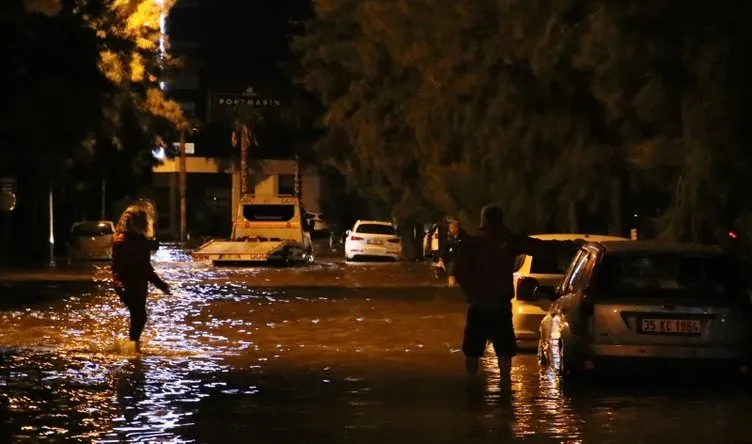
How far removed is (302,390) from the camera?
48.8ft

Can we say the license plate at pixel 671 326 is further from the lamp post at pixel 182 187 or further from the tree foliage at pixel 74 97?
the lamp post at pixel 182 187

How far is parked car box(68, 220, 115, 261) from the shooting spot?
5212cm

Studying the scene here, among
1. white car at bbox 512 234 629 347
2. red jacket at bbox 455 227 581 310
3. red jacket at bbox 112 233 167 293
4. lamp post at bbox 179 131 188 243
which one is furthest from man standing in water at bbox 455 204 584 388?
lamp post at bbox 179 131 188 243

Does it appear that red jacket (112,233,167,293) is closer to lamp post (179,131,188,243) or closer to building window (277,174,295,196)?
lamp post (179,131,188,243)

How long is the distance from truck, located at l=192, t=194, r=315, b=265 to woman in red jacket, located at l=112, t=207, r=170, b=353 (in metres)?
26.1

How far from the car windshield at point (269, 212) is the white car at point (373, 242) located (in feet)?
15.1

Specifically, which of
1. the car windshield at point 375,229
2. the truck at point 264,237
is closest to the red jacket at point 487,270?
the truck at point 264,237


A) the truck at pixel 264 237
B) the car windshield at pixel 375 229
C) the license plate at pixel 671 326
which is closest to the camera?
the license plate at pixel 671 326

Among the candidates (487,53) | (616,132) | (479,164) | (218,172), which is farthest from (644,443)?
(218,172)

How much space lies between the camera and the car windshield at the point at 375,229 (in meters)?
52.6

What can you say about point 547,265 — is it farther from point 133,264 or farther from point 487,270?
point 133,264

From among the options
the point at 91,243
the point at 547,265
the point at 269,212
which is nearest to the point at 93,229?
the point at 91,243

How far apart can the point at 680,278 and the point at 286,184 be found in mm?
74461

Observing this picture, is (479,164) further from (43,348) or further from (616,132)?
(43,348)
